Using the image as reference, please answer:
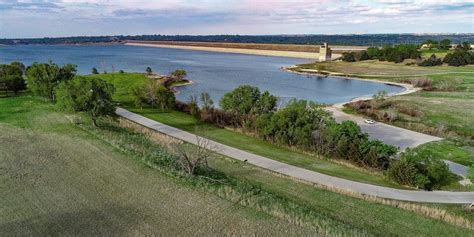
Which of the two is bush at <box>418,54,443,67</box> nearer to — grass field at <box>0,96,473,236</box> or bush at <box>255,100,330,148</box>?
bush at <box>255,100,330,148</box>

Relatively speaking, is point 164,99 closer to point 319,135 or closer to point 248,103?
point 248,103

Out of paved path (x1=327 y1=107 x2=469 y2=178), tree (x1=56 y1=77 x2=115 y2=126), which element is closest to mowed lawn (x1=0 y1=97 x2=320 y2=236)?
tree (x1=56 y1=77 x2=115 y2=126)

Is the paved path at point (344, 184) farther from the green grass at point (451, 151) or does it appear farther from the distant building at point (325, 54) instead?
the distant building at point (325, 54)

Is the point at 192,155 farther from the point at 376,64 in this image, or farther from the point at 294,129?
the point at 376,64

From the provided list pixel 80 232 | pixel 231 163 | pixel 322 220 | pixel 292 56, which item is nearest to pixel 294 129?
pixel 231 163

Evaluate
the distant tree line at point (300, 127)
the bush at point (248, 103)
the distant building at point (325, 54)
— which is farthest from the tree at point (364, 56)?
the bush at point (248, 103)

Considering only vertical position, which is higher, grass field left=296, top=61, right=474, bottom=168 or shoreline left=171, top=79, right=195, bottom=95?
grass field left=296, top=61, right=474, bottom=168
